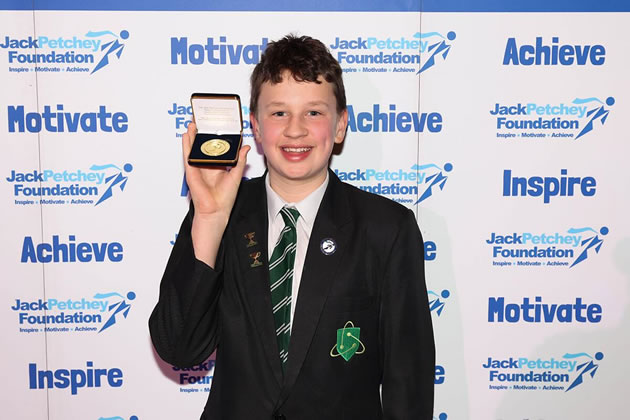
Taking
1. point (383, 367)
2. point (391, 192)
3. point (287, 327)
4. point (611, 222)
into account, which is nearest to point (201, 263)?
point (287, 327)

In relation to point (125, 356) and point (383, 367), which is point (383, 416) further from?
point (125, 356)

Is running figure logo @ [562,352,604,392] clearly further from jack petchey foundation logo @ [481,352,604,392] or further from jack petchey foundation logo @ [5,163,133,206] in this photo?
jack petchey foundation logo @ [5,163,133,206]

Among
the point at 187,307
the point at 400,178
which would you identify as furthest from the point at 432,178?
the point at 187,307

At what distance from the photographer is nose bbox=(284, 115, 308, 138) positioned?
1777 millimetres

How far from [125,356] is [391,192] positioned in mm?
1504

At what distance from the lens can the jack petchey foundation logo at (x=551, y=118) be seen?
2.64 meters

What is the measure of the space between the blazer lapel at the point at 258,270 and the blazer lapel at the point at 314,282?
0.18 ft

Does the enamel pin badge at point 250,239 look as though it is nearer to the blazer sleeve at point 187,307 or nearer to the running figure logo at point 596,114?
the blazer sleeve at point 187,307

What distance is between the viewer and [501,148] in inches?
104

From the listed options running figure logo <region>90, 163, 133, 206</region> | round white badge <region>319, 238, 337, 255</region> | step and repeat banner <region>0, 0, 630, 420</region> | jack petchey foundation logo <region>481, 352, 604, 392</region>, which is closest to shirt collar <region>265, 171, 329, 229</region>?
round white badge <region>319, 238, 337, 255</region>

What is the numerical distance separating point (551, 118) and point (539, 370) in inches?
48.0

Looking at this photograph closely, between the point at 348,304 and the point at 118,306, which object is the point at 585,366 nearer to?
the point at 348,304

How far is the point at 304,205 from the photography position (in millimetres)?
1841

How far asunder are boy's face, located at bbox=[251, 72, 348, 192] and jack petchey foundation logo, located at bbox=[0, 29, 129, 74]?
3.59 ft
